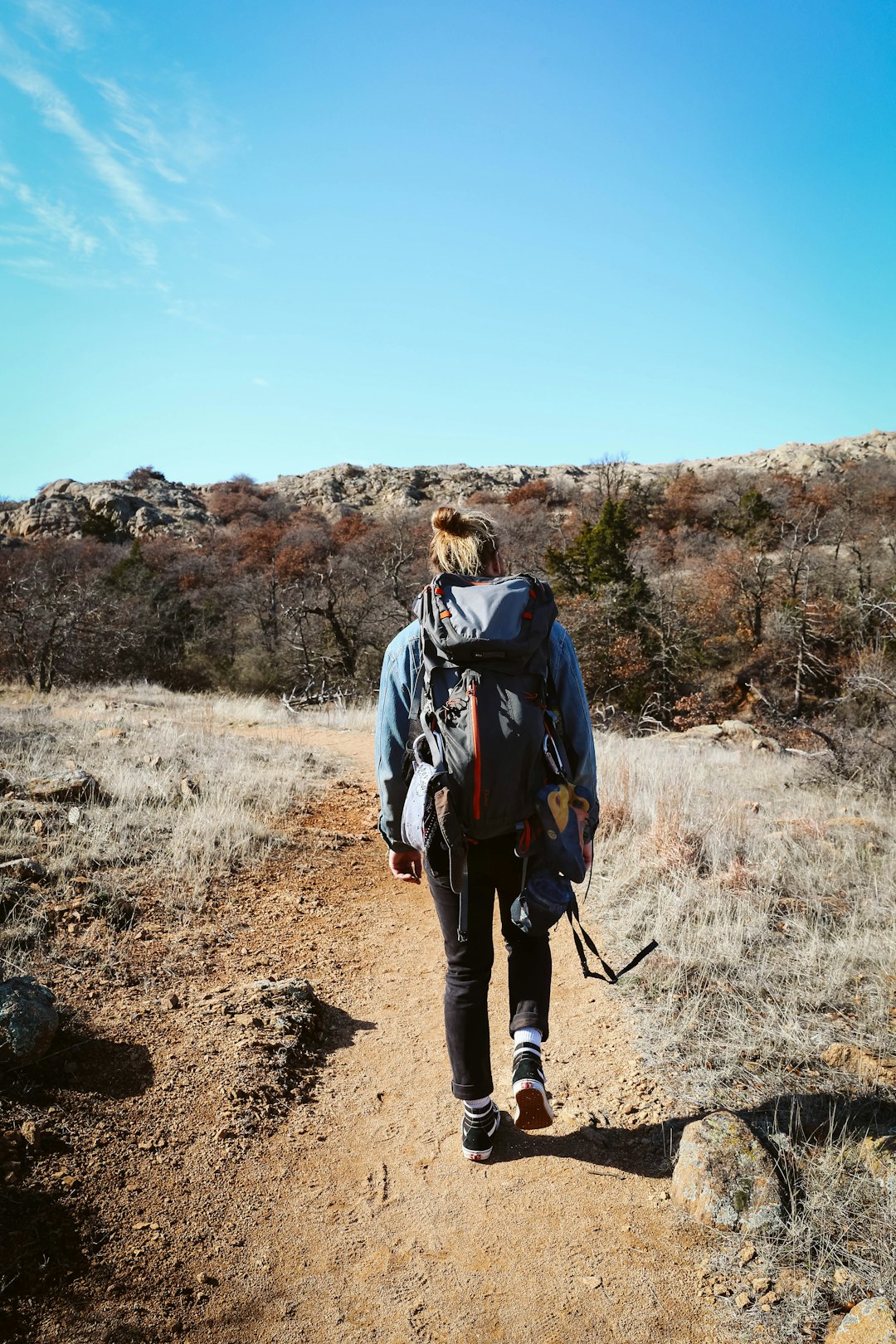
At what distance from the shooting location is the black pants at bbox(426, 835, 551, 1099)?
2.19 m

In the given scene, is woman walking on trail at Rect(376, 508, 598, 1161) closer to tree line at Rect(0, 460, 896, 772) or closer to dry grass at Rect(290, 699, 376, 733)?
tree line at Rect(0, 460, 896, 772)

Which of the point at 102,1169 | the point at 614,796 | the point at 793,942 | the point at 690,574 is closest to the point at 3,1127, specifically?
the point at 102,1169

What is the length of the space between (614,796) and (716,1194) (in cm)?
371

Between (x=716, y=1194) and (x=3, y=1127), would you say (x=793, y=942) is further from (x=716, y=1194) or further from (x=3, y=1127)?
(x=3, y=1127)

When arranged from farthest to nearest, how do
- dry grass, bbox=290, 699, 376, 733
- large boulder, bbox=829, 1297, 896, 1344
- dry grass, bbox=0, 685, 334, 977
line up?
dry grass, bbox=290, 699, 376, 733
dry grass, bbox=0, 685, 334, 977
large boulder, bbox=829, 1297, 896, 1344

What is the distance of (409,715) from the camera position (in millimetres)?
2248

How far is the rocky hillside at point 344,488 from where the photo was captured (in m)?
44.1

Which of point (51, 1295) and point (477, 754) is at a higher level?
point (477, 754)

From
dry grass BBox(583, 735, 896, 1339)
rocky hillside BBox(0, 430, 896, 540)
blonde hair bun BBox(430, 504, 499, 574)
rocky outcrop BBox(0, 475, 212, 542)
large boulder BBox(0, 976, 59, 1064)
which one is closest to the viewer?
dry grass BBox(583, 735, 896, 1339)

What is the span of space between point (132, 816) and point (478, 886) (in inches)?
135

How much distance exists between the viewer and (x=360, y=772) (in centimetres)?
768

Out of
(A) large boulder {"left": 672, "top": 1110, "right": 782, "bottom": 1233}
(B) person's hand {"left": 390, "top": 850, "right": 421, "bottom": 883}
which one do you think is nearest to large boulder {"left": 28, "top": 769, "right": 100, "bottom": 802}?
(B) person's hand {"left": 390, "top": 850, "right": 421, "bottom": 883}

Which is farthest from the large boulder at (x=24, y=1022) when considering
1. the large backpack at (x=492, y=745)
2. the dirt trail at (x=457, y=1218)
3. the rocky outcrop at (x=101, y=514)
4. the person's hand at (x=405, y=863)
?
the rocky outcrop at (x=101, y=514)

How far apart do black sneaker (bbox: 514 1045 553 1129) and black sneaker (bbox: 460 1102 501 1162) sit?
0.15m
